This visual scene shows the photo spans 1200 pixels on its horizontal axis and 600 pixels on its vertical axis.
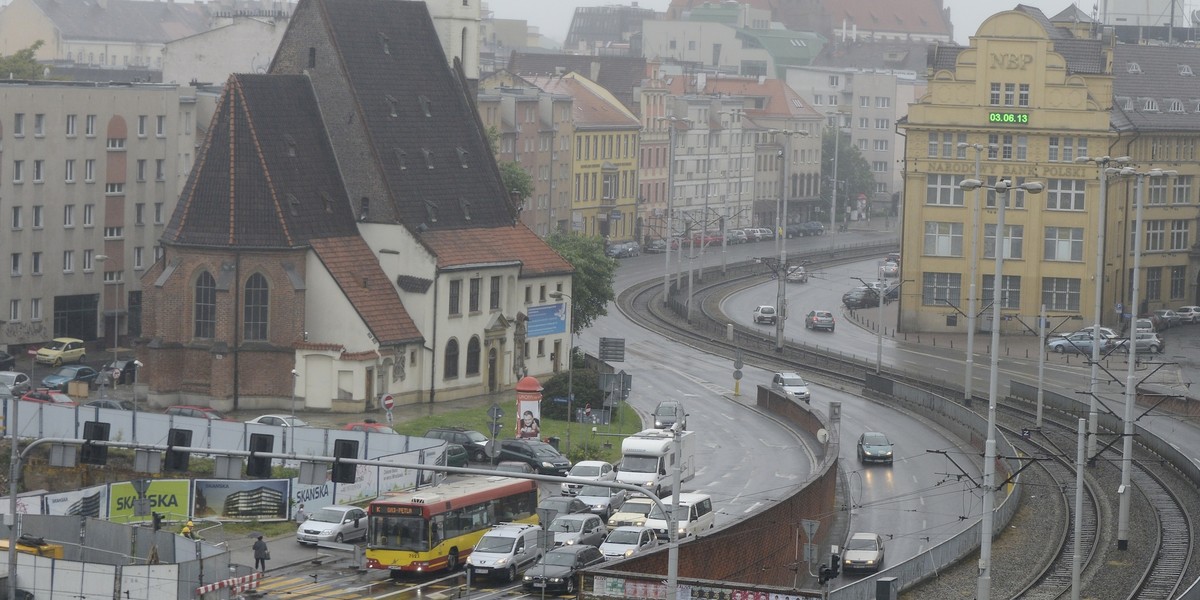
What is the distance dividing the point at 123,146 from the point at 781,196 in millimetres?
94068

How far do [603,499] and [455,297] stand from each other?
1072 inches

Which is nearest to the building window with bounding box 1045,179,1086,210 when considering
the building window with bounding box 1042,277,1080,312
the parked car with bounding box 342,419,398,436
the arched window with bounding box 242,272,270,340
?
the building window with bounding box 1042,277,1080,312

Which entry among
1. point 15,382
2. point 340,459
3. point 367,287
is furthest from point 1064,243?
point 340,459

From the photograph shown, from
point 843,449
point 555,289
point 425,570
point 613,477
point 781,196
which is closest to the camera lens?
point 425,570

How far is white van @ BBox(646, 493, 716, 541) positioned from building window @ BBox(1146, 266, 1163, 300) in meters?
69.9

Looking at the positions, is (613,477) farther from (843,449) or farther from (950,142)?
(950,142)

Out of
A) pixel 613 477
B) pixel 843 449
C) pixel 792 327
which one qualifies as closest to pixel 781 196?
pixel 792 327

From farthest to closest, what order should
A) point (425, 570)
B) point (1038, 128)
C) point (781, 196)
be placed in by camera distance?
1. point (781, 196)
2. point (1038, 128)
3. point (425, 570)

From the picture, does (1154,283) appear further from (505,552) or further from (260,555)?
(260,555)

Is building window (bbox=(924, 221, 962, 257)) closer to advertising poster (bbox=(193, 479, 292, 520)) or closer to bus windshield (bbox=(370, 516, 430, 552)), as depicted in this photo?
advertising poster (bbox=(193, 479, 292, 520))

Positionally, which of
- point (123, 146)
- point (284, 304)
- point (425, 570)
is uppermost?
point (123, 146)

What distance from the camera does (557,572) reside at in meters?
52.4

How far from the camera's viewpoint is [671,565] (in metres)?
44.8

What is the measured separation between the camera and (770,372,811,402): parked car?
306 ft
